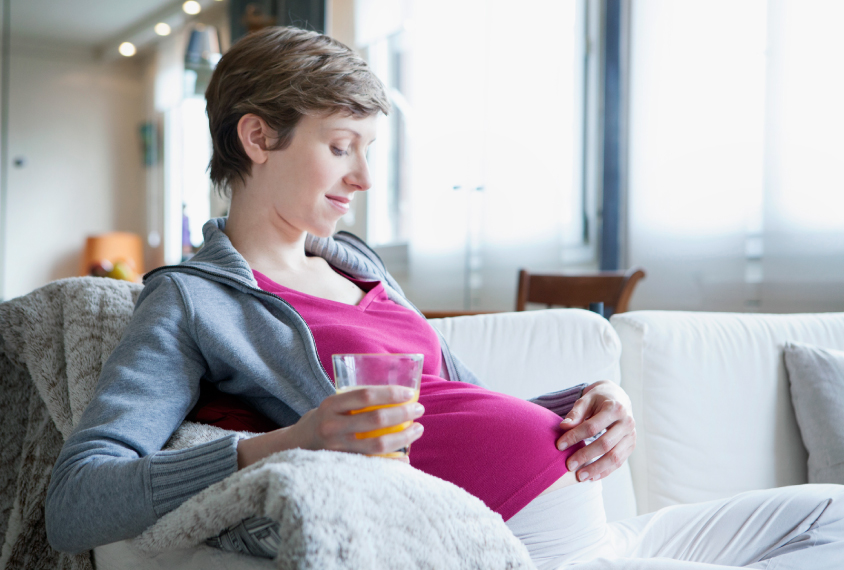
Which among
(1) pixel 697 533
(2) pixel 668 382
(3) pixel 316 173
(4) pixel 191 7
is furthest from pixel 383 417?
(4) pixel 191 7

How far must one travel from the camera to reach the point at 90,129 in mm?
5137

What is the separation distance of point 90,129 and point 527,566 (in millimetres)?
5335

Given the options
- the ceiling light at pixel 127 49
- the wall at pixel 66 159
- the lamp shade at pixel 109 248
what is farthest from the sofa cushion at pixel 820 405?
the ceiling light at pixel 127 49

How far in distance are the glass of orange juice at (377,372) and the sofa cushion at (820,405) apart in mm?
1071

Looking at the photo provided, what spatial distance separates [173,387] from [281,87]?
448mm

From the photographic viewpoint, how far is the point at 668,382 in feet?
4.66

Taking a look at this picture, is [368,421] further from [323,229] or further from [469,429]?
[323,229]

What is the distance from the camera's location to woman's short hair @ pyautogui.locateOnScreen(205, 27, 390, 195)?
3.29 feet

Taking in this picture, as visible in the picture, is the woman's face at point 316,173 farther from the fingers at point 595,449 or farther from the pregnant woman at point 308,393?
the fingers at point 595,449

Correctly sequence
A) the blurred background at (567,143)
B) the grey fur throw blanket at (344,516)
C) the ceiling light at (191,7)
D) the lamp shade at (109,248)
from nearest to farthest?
the grey fur throw blanket at (344,516), the blurred background at (567,143), the lamp shade at (109,248), the ceiling light at (191,7)

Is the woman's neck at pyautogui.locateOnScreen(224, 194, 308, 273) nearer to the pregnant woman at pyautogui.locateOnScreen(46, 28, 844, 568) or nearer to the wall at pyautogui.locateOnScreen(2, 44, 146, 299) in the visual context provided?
the pregnant woman at pyautogui.locateOnScreen(46, 28, 844, 568)

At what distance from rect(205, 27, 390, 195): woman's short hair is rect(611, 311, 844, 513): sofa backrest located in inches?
29.8

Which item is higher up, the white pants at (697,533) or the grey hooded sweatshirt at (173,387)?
the grey hooded sweatshirt at (173,387)

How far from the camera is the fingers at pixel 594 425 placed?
86 centimetres
